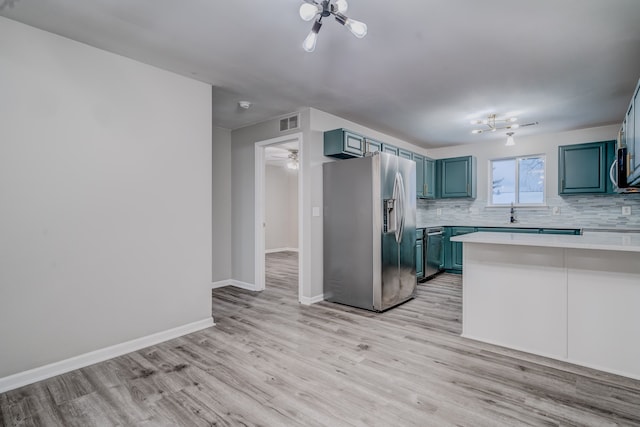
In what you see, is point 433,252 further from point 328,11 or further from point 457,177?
point 328,11

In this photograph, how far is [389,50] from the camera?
8.29 ft

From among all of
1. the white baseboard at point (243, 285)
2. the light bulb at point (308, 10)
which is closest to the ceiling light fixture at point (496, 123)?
the light bulb at point (308, 10)

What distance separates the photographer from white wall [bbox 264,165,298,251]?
8.89 m

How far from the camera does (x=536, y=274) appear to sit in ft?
8.55

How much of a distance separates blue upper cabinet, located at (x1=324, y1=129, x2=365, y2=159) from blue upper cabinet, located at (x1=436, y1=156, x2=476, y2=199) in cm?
270

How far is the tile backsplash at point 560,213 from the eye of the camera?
182 inches

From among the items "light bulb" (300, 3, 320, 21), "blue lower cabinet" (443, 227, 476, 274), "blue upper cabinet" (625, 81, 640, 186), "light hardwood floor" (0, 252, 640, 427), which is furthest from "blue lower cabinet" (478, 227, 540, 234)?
"light bulb" (300, 3, 320, 21)

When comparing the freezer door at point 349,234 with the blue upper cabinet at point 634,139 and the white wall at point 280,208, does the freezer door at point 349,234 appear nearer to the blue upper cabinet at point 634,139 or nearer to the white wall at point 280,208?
the blue upper cabinet at point 634,139

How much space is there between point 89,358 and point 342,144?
3247 mm

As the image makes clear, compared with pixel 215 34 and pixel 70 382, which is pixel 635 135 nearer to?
pixel 215 34

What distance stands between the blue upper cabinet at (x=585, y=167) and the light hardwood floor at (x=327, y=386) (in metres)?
3.44

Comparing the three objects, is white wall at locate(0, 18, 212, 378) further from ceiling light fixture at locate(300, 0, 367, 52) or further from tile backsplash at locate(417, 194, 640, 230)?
tile backsplash at locate(417, 194, 640, 230)

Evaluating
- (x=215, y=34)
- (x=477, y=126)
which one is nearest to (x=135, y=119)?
(x=215, y=34)

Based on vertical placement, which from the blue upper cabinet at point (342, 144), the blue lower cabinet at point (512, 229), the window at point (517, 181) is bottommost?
the blue lower cabinet at point (512, 229)
